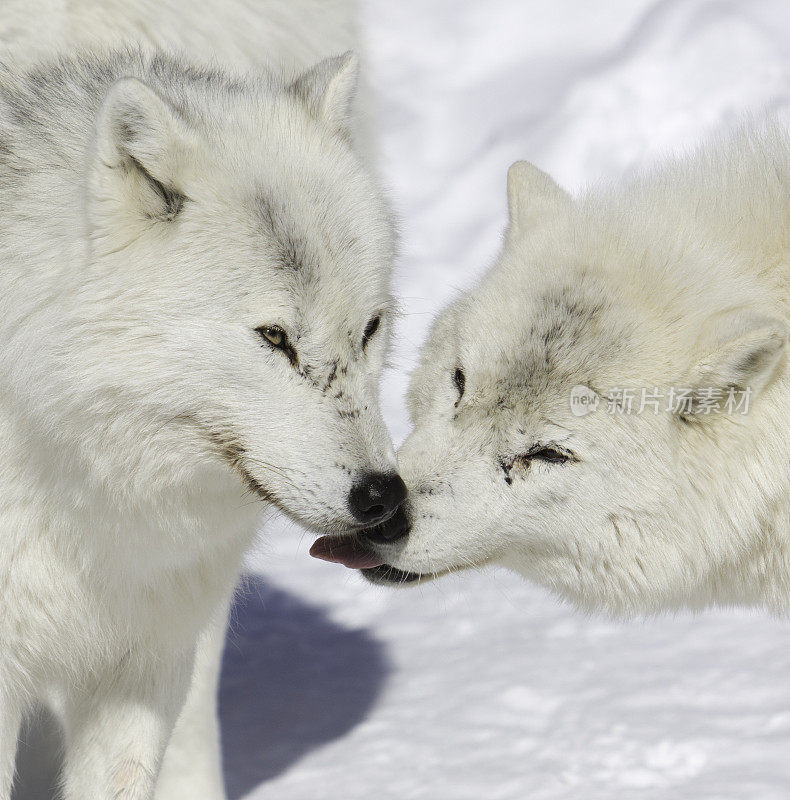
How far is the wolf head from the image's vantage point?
266 cm

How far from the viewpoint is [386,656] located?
17.7 feet

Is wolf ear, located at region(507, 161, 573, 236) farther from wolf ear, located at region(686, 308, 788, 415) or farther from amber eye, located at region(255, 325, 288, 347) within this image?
amber eye, located at region(255, 325, 288, 347)

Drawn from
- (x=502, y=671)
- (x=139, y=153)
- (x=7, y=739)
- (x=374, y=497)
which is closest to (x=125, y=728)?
(x=7, y=739)

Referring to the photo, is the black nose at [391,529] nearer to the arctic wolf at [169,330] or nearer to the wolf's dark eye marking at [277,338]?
the arctic wolf at [169,330]

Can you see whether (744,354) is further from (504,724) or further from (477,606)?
(477,606)

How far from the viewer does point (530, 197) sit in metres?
3.35

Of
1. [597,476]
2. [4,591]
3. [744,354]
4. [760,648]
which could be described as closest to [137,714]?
[4,591]

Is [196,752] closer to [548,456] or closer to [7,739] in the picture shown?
[7,739]

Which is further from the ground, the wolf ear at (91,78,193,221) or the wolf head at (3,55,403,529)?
the wolf ear at (91,78,193,221)

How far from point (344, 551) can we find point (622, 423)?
809 millimetres

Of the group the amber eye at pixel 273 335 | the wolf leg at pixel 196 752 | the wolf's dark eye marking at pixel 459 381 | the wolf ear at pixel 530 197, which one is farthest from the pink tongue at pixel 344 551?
the wolf leg at pixel 196 752

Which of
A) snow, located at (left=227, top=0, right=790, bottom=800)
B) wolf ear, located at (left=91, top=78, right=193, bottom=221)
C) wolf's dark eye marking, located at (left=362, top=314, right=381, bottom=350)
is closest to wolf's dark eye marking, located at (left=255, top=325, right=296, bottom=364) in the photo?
wolf's dark eye marking, located at (left=362, top=314, right=381, bottom=350)

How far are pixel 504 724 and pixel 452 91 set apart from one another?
6.47 metres

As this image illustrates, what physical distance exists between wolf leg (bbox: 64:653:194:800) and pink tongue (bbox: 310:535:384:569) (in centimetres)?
83
